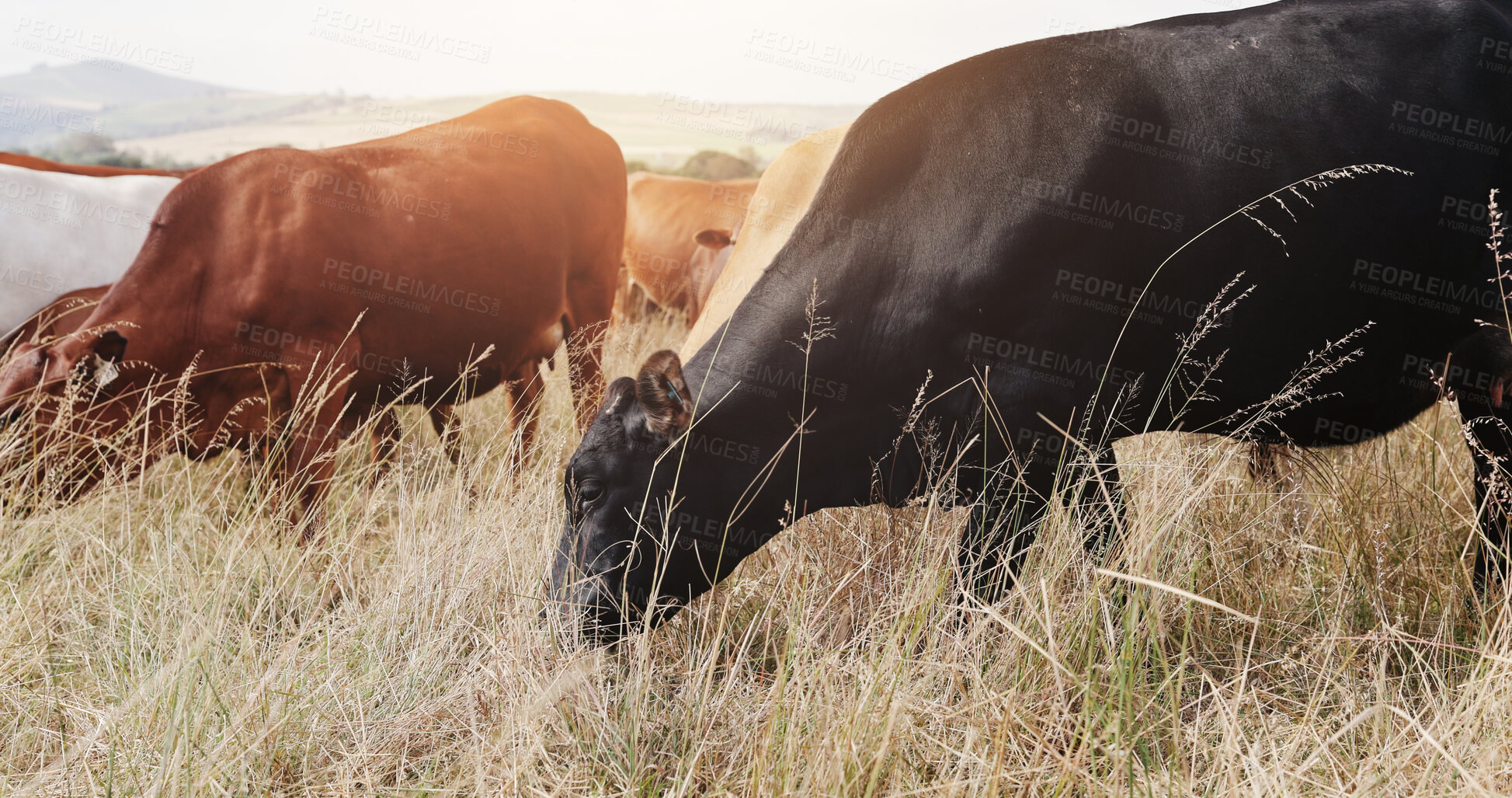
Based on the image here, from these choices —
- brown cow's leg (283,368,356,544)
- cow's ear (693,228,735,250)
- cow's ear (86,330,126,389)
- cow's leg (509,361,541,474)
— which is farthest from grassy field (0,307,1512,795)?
cow's ear (693,228,735,250)

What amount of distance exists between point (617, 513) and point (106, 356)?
265cm

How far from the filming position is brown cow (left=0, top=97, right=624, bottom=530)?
4418mm

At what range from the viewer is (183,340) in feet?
15.5

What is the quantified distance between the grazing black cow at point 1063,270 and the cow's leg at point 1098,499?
0.05m

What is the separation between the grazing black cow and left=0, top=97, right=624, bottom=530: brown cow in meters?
1.49

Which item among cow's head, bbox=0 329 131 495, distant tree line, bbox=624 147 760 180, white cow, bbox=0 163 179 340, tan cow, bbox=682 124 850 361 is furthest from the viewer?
distant tree line, bbox=624 147 760 180

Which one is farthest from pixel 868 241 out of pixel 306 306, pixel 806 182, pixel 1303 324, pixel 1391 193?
pixel 306 306

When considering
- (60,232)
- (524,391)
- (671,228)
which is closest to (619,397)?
(524,391)

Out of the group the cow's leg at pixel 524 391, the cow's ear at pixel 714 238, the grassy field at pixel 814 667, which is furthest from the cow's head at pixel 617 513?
the cow's ear at pixel 714 238

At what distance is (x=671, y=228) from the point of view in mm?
11273

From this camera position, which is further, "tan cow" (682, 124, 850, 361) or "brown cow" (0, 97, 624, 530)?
"brown cow" (0, 97, 624, 530)

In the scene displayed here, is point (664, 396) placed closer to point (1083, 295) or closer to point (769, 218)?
point (769, 218)

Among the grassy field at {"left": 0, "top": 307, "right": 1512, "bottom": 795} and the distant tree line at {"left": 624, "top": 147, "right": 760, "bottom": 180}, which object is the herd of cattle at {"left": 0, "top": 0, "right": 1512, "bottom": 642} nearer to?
the grassy field at {"left": 0, "top": 307, "right": 1512, "bottom": 795}

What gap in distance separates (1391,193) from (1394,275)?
253 mm
